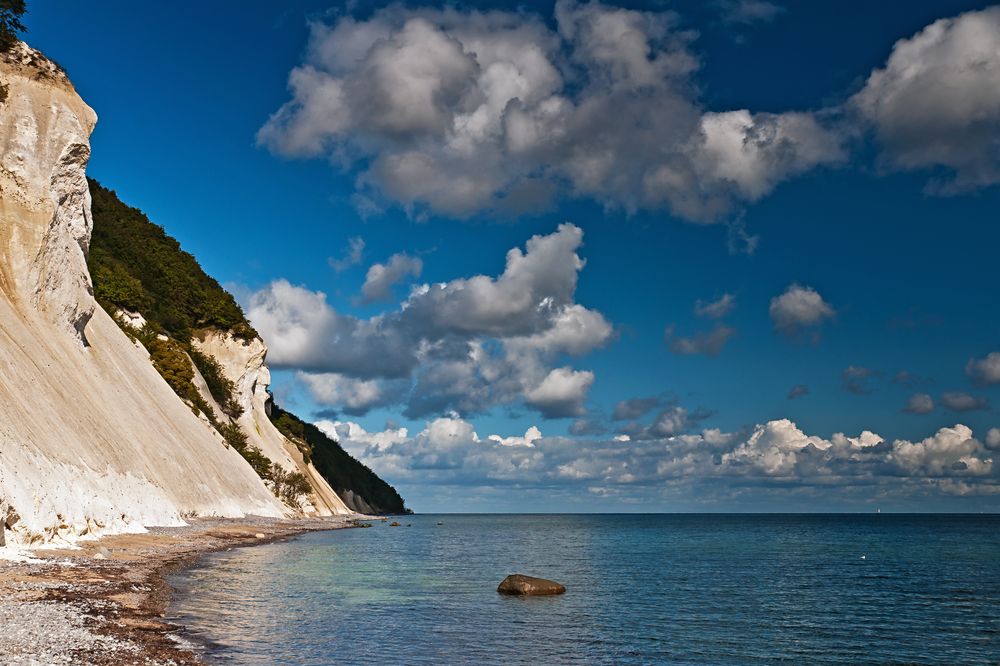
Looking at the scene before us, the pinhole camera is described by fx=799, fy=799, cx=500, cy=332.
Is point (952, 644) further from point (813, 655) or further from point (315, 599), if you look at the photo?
point (315, 599)

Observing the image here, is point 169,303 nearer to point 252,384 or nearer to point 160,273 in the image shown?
point 160,273

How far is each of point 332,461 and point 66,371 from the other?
119 metres

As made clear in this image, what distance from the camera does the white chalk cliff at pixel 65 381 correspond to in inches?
1336

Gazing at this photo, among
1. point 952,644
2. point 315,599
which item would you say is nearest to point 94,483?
point 315,599

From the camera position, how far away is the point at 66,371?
4603 centimetres

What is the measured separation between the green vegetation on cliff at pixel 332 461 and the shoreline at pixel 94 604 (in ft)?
259

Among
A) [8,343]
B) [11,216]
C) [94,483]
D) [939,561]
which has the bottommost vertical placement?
[939,561]

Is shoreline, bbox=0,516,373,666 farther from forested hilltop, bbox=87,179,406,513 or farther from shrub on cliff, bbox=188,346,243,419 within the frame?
shrub on cliff, bbox=188,346,243,419

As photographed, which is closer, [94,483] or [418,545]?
[94,483]

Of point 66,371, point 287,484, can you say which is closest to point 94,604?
point 66,371

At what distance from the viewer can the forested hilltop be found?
7188cm

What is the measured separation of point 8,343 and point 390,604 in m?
25.0

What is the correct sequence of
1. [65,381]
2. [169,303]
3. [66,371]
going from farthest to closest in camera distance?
[169,303] → [66,371] → [65,381]

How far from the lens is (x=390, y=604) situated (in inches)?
1159
